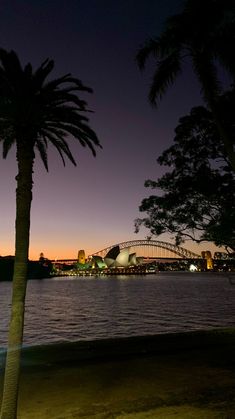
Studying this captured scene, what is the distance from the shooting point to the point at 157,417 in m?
10.5

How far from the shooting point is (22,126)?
34.7ft

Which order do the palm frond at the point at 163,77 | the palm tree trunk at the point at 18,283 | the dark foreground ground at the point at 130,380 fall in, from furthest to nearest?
the palm frond at the point at 163,77
the dark foreground ground at the point at 130,380
the palm tree trunk at the point at 18,283

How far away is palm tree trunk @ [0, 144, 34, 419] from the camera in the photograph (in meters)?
9.48

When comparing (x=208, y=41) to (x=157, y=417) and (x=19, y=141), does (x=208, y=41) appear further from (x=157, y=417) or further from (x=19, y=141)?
(x=157, y=417)

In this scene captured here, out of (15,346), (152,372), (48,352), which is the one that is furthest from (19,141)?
(48,352)

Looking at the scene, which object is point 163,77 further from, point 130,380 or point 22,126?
point 130,380

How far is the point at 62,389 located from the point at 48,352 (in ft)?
23.3

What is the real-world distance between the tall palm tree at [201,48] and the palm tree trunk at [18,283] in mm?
6524

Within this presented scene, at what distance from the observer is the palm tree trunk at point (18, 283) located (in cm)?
948

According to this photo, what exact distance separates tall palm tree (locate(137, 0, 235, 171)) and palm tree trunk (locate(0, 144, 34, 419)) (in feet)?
21.4

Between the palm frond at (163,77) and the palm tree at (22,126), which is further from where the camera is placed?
the palm frond at (163,77)

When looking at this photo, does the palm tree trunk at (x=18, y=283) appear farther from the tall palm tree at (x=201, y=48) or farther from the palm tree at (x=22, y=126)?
the tall palm tree at (x=201, y=48)

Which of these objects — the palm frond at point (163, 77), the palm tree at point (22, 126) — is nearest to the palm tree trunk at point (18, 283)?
the palm tree at point (22, 126)

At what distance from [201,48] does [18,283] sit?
1034 centimetres
